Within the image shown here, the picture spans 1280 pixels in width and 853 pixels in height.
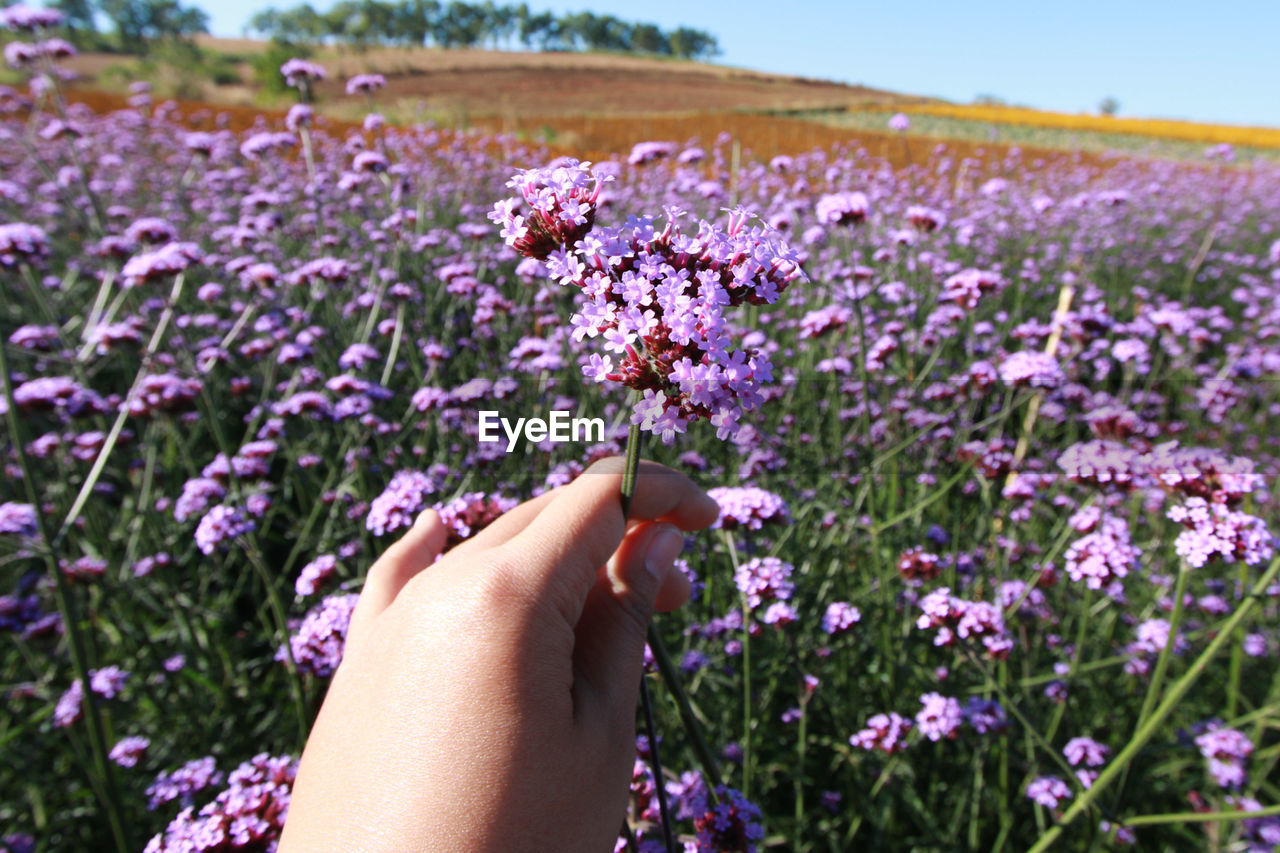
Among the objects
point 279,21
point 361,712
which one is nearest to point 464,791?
point 361,712

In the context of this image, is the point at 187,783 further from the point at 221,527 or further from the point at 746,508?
the point at 746,508

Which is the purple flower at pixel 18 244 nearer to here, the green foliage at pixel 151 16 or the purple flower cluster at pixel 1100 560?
the purple flower cluster at pixel 1100 560

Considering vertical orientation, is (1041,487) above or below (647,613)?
below

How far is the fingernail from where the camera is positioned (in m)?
1.08

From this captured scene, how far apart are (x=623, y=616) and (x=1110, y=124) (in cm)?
4458

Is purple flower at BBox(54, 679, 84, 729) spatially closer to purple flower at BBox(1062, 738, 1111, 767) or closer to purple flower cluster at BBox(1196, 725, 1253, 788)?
purple flower at BBox(1062, 738, 1111, 767)

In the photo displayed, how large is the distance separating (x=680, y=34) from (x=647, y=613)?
88357 millimetres

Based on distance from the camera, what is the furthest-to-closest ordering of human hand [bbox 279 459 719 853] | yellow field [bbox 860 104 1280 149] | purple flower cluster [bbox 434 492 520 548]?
yellow field [bbox 860 104 1280 149]
purple flower cluster [bbox 434 492 520 548]
human hand [bbox 279 459 719 853]

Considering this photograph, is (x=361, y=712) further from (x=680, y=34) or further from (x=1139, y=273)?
(x=680, y=34)

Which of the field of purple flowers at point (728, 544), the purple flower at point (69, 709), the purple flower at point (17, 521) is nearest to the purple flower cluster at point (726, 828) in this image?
the field of purple flowers at point (728, 544)

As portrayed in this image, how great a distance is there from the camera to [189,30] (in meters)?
66.6

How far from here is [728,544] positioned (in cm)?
191

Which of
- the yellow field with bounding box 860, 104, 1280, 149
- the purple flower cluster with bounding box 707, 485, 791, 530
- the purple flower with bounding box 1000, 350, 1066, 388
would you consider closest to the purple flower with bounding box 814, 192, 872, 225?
the purple flower with bounding box 1000, 350, 1066, 388

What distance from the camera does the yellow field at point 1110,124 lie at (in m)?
29.1
